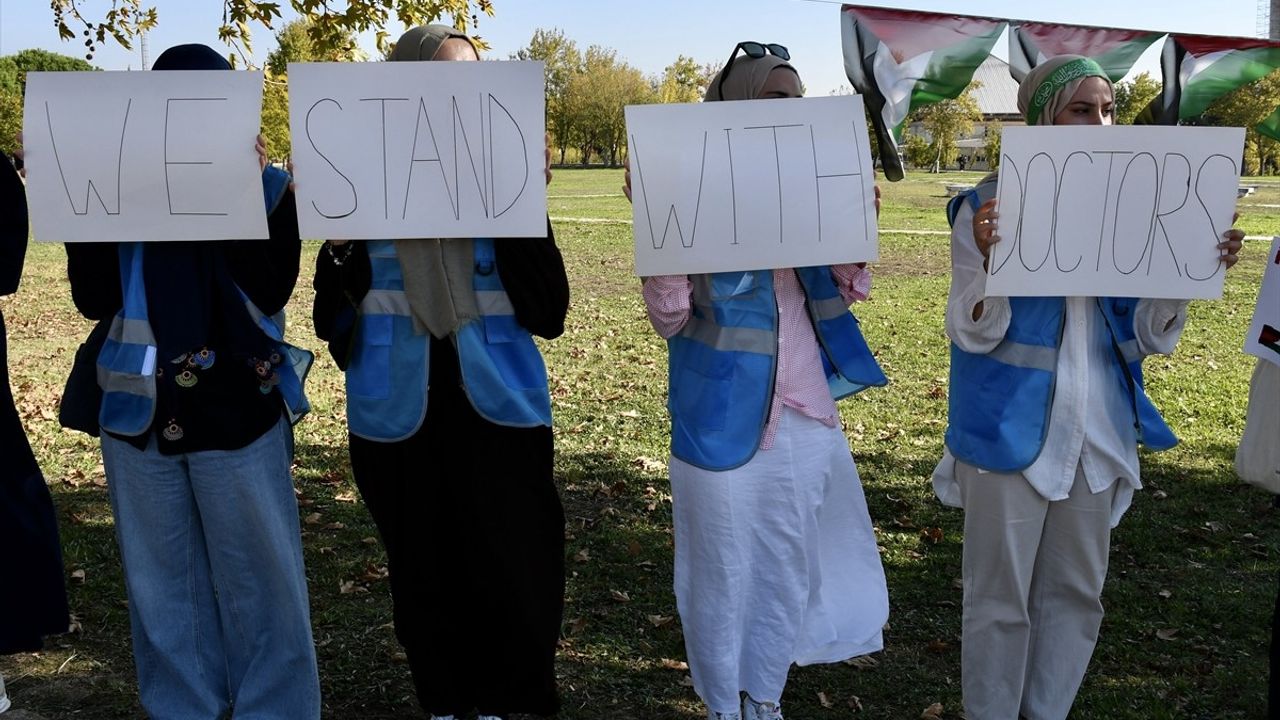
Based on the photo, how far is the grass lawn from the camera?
4.05 m

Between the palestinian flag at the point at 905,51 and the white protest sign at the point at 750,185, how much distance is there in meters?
0.11

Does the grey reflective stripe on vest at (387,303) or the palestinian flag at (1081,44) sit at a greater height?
the palestinian flag at (1081,44)

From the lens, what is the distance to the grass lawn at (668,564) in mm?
4047

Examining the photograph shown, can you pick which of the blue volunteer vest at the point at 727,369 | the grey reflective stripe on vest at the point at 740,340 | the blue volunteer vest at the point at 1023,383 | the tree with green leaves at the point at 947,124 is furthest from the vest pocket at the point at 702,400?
the tree with green leaves at the point at 947,124

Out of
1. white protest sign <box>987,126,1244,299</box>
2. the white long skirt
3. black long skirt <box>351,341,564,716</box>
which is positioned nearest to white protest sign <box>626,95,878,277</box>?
white protest sign <box>987,126,1244,299</box>

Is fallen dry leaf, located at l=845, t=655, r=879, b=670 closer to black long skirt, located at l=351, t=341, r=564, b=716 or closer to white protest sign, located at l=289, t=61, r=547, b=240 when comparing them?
black long skirt, located at l=351, t=341, r=564, b=716

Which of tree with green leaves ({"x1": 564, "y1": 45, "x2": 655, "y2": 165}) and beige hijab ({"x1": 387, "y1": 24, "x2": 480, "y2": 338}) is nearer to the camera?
beige hijab ({"x1": 387, "y1": 24, "x2": 480, "y2": 338})

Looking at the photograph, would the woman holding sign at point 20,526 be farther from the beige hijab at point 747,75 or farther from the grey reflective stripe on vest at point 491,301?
the beige hijab at point 747,75

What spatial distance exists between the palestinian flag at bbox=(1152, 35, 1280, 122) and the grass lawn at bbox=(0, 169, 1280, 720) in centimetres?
203

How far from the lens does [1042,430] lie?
322cm

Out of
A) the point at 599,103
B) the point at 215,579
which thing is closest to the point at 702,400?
the point at 215,579

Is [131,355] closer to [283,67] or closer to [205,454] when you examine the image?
[205,454]

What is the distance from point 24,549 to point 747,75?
2.67 m

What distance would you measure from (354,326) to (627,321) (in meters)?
8.19
